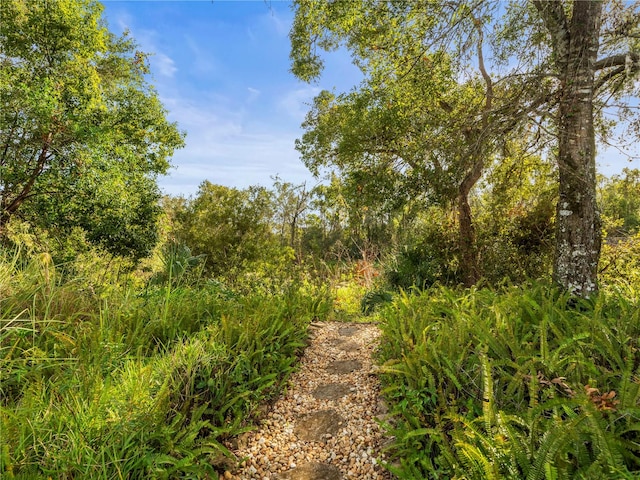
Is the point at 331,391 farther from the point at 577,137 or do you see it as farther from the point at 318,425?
the point at 577,137

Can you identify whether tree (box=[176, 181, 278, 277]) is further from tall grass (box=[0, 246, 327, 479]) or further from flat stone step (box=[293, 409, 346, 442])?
flat stone step (box=[293, 409, 346, 442])

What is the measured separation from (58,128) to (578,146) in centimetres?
1015

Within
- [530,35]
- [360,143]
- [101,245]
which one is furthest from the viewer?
[101,245]

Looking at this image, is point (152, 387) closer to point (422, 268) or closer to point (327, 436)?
point (327, 436)

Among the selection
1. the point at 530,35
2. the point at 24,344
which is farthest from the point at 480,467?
the point at 530,35

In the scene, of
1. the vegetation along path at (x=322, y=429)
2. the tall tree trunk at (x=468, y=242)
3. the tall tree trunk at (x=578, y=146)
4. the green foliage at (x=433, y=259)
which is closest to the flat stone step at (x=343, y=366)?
the vegetation along path at (x=322, y=429)

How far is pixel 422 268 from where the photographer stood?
7.02 m

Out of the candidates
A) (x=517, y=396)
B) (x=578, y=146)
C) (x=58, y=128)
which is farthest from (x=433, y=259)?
(x=58, y=128)

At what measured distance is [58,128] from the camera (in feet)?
25.8

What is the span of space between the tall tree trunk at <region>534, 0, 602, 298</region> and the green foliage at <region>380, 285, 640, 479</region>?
514mm

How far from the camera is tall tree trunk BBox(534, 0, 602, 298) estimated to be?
12.5 ft

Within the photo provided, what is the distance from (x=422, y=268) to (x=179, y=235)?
7.35 metres

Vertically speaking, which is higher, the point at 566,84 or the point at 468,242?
the point at 566,84

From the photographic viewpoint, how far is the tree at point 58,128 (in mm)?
7453
